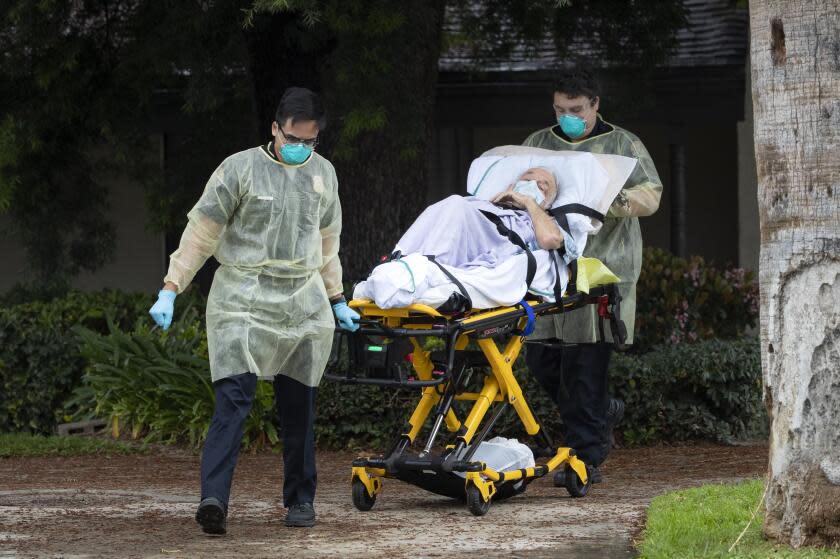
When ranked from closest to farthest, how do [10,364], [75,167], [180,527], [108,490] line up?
1. [180,527]
2. [108,490]
3. [10,364]
4. [75,167]

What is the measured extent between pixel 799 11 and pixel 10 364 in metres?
6.37

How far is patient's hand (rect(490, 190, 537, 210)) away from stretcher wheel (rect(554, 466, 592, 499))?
4.23ft

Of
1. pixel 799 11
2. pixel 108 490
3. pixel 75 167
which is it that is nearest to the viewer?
pixel 799 11

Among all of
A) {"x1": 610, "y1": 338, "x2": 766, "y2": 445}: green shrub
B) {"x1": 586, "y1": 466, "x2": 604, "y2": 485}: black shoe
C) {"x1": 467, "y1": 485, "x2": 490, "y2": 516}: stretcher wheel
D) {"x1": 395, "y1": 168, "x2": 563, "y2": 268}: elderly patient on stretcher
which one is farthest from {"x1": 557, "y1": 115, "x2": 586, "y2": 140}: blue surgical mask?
{"x1": 610, "y1": 338, "x2": 766, "y2": 445}: green shrub

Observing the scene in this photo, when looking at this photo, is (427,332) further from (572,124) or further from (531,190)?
(572,124)

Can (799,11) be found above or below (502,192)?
above

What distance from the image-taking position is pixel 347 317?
249 inches

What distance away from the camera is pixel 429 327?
20.7 ft

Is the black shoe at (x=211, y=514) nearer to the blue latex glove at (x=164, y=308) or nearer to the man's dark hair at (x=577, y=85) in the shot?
the blue latex glove at (x=164, y=308)

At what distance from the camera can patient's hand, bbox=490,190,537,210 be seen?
6926 millimetres

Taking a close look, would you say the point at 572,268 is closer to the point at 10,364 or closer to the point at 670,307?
the point at 670,307

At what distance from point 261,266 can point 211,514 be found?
1.06 m

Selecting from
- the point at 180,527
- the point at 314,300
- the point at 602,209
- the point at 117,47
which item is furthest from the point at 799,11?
the point at 117,47

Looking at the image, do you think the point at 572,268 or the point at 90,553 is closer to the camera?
the point at 90,553
